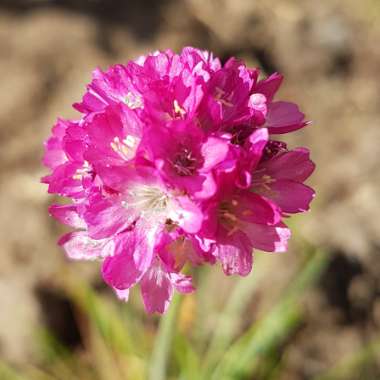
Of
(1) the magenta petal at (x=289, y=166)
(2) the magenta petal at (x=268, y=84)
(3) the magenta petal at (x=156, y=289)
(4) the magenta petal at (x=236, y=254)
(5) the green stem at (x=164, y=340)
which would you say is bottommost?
(5) the green stem at (x=164, y=340)

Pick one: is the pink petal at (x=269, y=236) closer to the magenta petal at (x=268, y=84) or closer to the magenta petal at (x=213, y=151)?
the magenta petal at (x=213, y=151)

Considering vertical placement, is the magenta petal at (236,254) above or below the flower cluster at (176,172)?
below

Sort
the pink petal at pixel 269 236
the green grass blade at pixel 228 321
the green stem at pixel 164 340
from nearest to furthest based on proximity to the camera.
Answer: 1. the pink petal at pixel 269 236
2. the green stem at pixel 164 340
3. the green grass blade at pixel 228 321

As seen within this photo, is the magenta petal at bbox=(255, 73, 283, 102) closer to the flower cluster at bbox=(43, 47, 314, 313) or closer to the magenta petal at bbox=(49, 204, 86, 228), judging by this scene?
the flower cluster at bbox=(43, 47, 314, 313)

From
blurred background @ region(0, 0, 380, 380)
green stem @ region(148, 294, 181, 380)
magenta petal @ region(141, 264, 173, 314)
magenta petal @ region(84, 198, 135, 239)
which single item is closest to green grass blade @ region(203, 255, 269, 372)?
blurred background @ region(0, 0, 380, 380)

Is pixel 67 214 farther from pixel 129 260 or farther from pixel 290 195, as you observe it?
pixel 290 195

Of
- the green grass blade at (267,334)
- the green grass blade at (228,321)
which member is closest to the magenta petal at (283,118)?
the green grass blade at (267,334)
